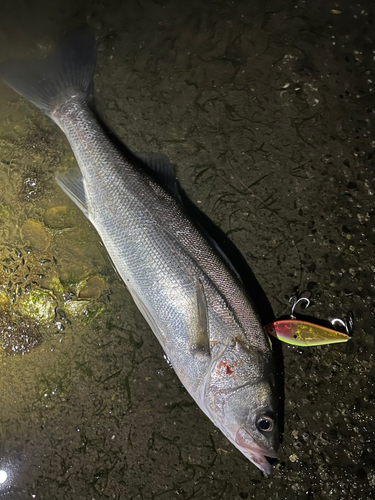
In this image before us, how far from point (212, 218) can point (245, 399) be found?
137cm

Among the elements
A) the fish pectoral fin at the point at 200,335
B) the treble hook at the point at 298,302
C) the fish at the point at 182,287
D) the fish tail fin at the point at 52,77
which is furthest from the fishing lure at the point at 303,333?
the fish tail fin at the point at 52,77

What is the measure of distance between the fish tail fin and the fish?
0.13m

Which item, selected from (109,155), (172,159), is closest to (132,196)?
(109,155)

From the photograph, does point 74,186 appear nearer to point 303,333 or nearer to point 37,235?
point 37,235

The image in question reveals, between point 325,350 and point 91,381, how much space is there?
1.73 m

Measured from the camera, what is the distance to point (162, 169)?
9.17ft

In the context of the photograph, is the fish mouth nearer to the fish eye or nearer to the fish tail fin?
the fish eye

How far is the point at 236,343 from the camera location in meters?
2.26

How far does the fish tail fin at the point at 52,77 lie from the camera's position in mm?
2852

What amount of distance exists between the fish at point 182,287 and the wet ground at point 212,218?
38 cm

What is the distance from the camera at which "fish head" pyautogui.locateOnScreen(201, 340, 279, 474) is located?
2.20 metres

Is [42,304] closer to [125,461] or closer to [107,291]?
[107,291]

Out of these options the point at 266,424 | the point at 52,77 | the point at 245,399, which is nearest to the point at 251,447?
the point at 266,424

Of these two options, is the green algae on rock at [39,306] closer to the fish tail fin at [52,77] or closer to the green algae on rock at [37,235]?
the green algae on rock at [37,235]
